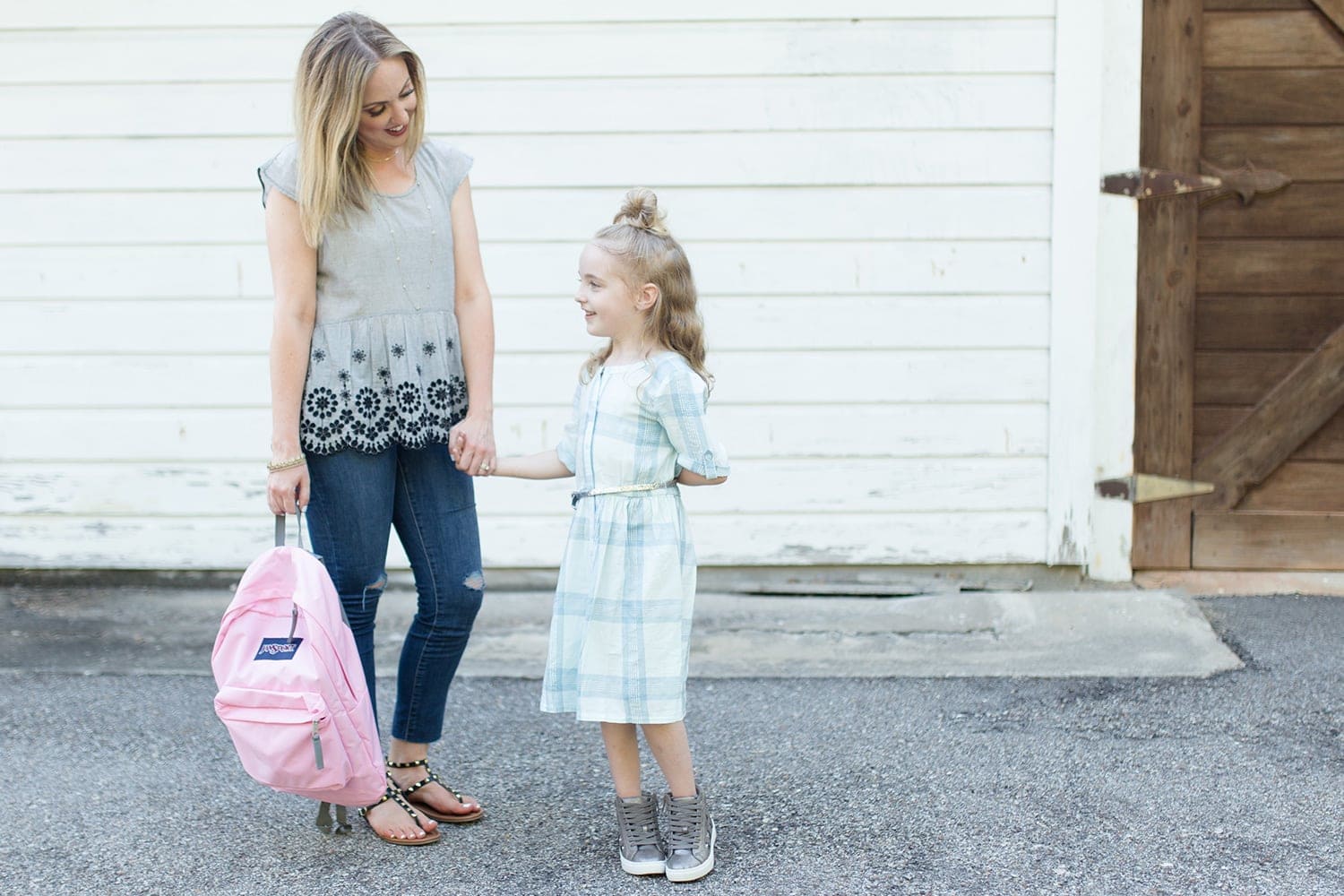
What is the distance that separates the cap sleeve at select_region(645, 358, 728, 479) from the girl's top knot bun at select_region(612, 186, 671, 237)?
0.87 feet

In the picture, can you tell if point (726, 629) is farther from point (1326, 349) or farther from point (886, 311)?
point (1326, 349)

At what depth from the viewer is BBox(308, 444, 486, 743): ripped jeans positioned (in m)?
2.71

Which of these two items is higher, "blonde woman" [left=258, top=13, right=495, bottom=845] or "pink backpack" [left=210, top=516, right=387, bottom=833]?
"blonde woman" [left=258, top=13, right=495, bottom=845]

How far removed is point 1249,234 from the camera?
4395mm

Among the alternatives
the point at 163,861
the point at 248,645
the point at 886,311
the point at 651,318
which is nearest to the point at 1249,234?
the point at 886,311

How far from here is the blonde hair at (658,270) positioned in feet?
8.27

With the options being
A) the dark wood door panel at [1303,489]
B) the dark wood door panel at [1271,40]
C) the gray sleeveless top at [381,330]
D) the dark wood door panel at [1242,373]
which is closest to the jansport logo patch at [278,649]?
the gray sleeveless top at [381,330]

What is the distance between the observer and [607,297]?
8.30 feet

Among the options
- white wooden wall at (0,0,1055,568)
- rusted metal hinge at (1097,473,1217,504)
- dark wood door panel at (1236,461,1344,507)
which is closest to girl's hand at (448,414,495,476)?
white wooden wall at (0,0,1055,568)

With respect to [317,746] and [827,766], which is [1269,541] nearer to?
[827,766]

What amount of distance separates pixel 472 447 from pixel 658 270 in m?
0.53

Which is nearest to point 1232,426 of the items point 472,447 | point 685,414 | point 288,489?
point 685,414

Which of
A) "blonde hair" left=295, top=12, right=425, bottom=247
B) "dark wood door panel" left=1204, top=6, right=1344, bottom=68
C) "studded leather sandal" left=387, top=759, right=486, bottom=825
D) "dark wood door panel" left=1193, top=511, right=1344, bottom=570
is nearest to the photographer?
"blonde hair" left=295, top=12, right=425, bottom=247

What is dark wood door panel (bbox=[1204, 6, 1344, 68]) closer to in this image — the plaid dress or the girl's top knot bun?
the girl's top knot bun
